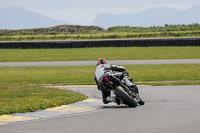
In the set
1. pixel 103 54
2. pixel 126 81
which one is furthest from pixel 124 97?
pixel 103 54

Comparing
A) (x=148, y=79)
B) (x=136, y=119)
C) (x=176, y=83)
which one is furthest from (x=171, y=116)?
(x=148, y=79)

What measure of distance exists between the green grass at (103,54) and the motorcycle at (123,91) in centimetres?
2301

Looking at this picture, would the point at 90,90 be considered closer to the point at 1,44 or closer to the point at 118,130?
the point at 118,130

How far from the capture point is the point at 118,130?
936cm

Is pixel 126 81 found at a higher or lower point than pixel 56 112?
higher

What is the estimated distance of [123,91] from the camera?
42.0 ft

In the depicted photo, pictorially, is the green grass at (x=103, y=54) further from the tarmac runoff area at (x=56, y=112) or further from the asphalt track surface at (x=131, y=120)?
the asphalt track surface at (x=131, y=120)

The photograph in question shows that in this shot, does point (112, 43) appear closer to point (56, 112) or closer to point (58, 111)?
point (58, 111)

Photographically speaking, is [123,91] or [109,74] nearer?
[123,91]

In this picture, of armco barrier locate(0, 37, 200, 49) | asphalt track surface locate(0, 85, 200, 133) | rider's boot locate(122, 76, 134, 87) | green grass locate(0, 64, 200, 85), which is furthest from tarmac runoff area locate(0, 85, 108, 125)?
armco barrier locate(0, 37, 200, 49)

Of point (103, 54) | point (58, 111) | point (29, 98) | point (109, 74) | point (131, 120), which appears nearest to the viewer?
point (131, 120)

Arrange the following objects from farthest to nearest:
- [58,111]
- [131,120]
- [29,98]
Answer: [29,98] < [58,111] < [131,120]

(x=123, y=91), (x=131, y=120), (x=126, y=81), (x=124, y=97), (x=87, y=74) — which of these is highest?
(x=126, y=81)

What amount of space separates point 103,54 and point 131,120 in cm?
3017
